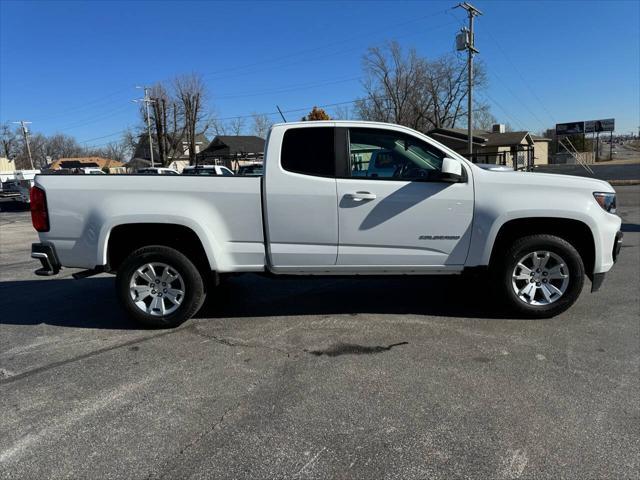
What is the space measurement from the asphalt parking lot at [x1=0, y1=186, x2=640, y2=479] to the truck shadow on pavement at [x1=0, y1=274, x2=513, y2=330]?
4cm

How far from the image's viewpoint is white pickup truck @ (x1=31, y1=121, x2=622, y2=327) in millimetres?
4629

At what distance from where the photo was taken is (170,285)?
4.84m

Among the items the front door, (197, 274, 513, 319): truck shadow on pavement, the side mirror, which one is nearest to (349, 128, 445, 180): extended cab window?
the front door

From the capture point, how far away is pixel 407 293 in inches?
237

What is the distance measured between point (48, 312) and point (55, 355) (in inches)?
61.4

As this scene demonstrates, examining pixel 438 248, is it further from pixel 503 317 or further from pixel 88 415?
pixel 88 415

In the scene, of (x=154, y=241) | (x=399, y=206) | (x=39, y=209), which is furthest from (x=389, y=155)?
(x=39, y=209)

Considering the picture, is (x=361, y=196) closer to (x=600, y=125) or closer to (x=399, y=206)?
(x=399, y=206)

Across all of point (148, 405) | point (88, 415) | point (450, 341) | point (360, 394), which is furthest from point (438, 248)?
point (88, 415)

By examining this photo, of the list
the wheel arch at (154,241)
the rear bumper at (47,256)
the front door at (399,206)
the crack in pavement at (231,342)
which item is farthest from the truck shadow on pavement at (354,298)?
Answer: the rear bumper at (47,256)

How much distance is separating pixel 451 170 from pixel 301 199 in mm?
1410

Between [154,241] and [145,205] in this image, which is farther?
[154,241]

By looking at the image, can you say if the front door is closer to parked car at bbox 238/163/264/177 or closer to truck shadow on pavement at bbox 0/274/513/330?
truck shadow on pavement at bbox 0/274/513/330

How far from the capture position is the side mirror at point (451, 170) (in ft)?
14.6
